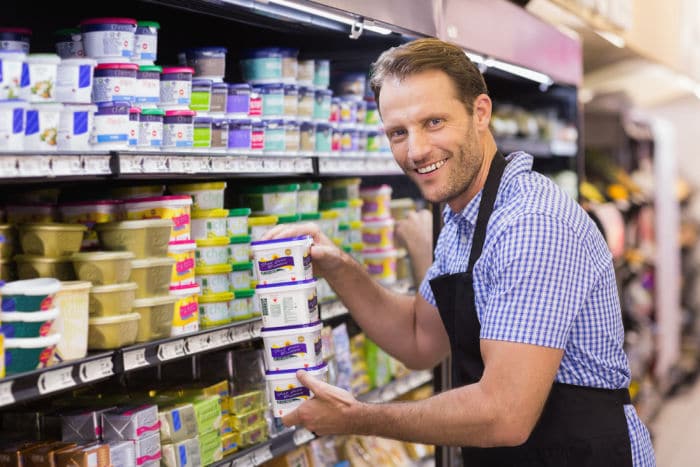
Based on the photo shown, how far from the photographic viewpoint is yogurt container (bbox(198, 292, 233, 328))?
270 centimetres

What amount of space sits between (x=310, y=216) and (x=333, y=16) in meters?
0.73

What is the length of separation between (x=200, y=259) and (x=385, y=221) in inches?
44.2

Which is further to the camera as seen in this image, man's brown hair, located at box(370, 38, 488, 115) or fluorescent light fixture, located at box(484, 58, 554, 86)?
fluorescent light fixture, located at box(484, 58, 554, 86)

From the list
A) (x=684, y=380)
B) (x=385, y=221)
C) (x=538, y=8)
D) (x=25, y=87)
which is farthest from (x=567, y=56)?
(x=684, y=380)

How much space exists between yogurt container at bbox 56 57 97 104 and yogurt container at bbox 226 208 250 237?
73 cm

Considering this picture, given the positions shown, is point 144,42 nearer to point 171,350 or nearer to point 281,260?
point 281,260

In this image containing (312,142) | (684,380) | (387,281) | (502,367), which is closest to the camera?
(502,367)

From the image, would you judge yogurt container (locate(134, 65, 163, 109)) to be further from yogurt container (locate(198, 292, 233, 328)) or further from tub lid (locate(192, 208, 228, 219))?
yogurt container (locate(198, 292, 233, 328))

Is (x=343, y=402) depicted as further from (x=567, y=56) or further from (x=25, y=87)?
(x=567, y=56)

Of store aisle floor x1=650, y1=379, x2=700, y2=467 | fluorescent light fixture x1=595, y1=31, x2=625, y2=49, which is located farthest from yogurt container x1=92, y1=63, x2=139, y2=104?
store aisle floor x1=650, y1=379, x2=700, y2=467

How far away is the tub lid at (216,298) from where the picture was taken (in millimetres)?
2695

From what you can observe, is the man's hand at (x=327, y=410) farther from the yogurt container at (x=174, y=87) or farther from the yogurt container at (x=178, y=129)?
the yogurt container at (x=174, y=87)

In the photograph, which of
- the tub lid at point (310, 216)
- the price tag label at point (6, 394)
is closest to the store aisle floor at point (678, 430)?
the tub lid at point (310, 216)

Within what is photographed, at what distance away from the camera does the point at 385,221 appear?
3695 mm
